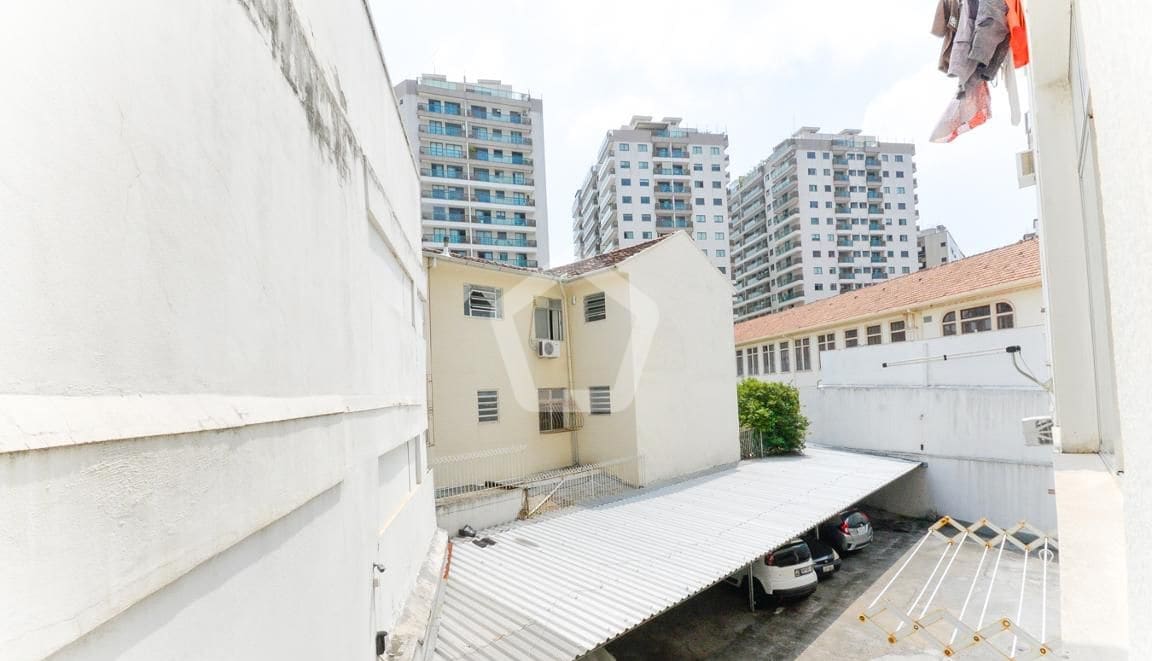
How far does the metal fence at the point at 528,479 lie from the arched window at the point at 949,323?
14364 millimetres

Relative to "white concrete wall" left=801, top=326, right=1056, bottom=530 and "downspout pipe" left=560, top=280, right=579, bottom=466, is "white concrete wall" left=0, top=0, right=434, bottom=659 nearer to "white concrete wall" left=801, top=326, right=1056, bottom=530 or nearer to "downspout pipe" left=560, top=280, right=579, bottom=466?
"downspout pipe" left=560, top=280, right=579, bottom=466

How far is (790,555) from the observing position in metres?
11.5

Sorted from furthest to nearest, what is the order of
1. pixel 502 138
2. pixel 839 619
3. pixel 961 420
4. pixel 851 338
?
pixel 502 138 < pixel 851 338 < pixel 961 420 < pixel 839 619

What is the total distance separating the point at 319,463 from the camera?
3.26m

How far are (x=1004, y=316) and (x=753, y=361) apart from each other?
1432cm

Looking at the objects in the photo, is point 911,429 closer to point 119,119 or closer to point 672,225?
point 119,119

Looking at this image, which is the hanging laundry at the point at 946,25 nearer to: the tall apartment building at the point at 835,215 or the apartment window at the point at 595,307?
the apartment window at the point at 595,307

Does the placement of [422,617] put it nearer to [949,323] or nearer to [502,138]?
[949,323]

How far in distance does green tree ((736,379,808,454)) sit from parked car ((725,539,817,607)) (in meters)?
A: 7.26

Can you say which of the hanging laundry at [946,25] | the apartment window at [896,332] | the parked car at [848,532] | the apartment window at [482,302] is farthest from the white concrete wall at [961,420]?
the apartment window at [482,302]

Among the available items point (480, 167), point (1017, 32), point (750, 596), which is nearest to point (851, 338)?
point (750, 596)

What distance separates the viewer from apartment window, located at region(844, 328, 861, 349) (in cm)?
2383

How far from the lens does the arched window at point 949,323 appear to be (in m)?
19.5

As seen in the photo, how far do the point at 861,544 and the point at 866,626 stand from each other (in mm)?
4441
